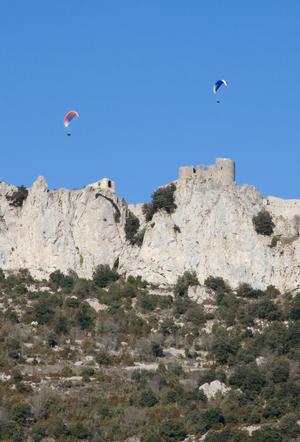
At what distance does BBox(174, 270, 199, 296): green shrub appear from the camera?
123125 millimetres

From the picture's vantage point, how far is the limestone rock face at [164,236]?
124 meters

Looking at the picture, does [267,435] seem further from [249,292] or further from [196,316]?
[249,292]

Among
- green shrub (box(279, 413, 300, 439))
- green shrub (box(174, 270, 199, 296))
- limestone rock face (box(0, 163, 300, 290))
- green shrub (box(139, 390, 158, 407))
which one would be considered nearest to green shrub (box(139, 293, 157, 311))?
green shrub (box(174, 270, 199, 296))

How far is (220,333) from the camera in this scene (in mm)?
119375

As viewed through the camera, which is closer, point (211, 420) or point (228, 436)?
point (228, 436)

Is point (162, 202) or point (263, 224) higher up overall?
point (162, 202)

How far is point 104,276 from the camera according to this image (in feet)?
411

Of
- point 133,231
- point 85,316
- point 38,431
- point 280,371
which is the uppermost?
point 133,231

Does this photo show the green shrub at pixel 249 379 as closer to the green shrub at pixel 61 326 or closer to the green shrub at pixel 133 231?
the green shrub at pixel 61 326

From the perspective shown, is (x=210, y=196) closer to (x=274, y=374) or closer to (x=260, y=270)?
(x=260, y=270)

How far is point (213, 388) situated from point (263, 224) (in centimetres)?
1422

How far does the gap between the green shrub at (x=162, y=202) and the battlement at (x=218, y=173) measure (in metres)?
0.95

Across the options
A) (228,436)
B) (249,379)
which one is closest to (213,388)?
(249,379)

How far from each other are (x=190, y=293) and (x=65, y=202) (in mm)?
8063
